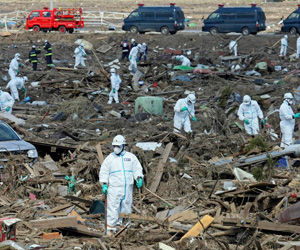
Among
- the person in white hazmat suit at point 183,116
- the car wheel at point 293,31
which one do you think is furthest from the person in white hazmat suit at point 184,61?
the person in white hazmat suit at point 183,116

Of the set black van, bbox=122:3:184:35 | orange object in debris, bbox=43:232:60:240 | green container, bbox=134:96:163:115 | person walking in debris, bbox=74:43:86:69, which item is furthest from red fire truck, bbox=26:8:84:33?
orange object in debris, bbox=43:232:60:240

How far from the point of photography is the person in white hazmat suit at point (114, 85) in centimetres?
2333

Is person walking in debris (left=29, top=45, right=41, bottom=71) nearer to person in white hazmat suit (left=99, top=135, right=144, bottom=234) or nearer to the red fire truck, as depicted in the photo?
the red fire truck

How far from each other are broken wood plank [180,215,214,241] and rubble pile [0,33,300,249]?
0.02m

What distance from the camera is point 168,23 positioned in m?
39.2

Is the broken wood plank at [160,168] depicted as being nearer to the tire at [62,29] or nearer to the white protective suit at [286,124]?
the white protective suit at [286,124]

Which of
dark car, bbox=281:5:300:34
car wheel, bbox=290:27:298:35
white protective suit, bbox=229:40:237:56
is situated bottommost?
white protective suit, bbox=229:40:237:56

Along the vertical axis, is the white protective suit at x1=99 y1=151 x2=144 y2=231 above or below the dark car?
below

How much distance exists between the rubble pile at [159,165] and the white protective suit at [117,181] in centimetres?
25

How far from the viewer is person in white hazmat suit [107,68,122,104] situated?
23328 mm

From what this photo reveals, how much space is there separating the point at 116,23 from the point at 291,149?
113 feet

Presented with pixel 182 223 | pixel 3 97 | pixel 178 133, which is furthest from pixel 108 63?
pixel 182 223

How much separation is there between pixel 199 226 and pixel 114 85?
14.0 meters

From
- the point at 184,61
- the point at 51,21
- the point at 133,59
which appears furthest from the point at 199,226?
the point at 51,21
